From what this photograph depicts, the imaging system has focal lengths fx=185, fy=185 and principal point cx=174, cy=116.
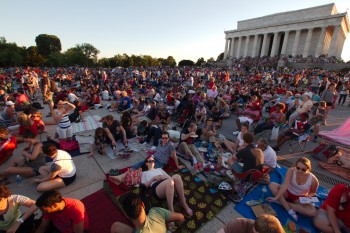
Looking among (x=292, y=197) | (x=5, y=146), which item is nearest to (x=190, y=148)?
(x=292, y=197)

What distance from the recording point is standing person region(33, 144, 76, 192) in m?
3.65

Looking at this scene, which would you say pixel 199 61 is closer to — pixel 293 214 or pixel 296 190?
pixel 296 190

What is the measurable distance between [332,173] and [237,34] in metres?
59.0

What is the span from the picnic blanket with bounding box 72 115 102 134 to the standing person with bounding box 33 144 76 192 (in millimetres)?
3680

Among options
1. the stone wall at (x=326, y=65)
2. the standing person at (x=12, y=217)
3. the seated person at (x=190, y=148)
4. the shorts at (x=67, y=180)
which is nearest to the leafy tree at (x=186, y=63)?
the stone wall at (x=326, y=65)

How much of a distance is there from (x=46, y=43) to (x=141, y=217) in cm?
9077

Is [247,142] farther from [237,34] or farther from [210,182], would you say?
[237,34]

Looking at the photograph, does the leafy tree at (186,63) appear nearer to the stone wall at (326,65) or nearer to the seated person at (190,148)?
the stone wall at (326,65)

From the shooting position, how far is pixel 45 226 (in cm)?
277

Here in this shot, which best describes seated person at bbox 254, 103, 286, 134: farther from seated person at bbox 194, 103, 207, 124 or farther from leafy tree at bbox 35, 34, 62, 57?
leafy tree at bbox 35, 34, 62, 57

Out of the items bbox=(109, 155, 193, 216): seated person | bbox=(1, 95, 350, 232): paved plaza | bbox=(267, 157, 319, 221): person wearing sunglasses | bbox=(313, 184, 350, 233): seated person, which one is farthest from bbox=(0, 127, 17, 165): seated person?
bbox=(313, 184, 350, 233): seated person

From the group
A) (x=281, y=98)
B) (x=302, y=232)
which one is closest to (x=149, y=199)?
(x=302, y=232)

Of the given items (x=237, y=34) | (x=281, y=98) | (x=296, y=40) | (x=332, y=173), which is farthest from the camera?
(x=237, y=34)

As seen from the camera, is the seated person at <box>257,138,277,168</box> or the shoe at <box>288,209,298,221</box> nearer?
the shoe at <box>288,209,298,221</box>
